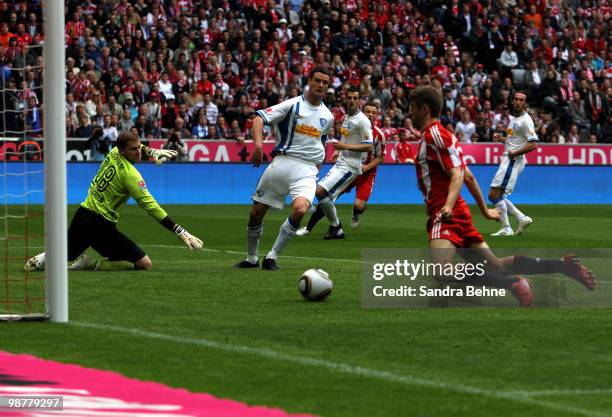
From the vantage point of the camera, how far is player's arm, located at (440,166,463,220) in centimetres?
959

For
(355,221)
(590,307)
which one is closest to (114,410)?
(590,307)

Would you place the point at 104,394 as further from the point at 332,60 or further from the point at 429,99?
the point at 332,60

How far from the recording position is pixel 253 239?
1366 centimetres

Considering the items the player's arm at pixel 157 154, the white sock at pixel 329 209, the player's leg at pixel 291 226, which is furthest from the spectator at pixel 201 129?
the player's leg at pixel 291 226

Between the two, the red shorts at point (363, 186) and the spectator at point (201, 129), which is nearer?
the red shorts at point (363, 186)

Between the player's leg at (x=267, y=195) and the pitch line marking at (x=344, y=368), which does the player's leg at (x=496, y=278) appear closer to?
the pitch line marking at (x=344, y=368)

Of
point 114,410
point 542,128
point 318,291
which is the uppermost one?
point 114,410

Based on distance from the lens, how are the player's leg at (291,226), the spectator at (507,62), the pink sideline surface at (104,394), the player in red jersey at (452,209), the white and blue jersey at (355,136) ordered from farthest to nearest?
the spectator at (507,62) < the white and blue jersey at (355,136) < the player's leg at (291,226) < the player in red jersey at (452,209) < the pink sideline surface at (104,394)

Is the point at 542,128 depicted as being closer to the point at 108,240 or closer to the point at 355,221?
the point at 355,221

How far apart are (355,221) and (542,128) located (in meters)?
15.8

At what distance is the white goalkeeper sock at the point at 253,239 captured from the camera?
13594 mm

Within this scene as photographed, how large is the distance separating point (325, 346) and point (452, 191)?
89.6 inches

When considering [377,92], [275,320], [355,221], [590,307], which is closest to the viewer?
[275,320]

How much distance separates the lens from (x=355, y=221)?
70.0 feet
